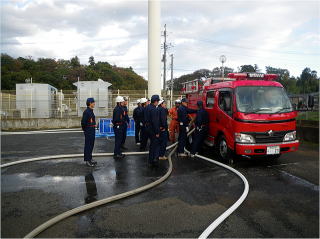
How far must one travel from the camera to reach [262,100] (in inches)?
256

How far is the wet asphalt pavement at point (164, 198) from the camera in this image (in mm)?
3475

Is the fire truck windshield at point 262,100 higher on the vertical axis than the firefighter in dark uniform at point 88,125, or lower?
higher

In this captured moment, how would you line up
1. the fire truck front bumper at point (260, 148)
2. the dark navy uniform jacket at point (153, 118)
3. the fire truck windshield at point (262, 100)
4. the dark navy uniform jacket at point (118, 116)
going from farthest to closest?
1. the dark navy uniform jacket at point (118, 116)
2. the dark navy uniform jacket at point (153, 118)
3. the fire truck windshield at point (262, 100)
4. the fire truck front bumper at point (260, 148)

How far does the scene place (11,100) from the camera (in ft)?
Result: 59.5

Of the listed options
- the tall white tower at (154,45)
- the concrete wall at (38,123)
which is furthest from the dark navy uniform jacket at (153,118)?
the concrete wall at (38,123)

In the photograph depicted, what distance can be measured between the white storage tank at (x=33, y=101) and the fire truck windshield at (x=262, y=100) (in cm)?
1491

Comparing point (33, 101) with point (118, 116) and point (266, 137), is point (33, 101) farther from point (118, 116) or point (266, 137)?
point (266, 137)

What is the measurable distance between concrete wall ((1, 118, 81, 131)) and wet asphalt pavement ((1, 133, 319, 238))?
1011cm

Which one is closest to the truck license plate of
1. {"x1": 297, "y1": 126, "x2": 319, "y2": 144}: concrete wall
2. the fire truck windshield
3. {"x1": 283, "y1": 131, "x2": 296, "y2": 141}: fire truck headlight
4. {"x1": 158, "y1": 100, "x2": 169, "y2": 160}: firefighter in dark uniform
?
{"x1": 283, "y1": 131, "x2": 296, "y2": 141}: fire truck headlight

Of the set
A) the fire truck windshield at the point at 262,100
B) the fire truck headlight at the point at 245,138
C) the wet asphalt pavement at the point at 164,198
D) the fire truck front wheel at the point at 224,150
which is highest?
the fire truck windshield at the point at 262,100

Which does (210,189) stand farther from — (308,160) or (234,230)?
(308,160)

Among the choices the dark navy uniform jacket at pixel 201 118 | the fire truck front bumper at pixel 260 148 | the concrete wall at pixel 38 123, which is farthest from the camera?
the concrete wall at pixel 38 123

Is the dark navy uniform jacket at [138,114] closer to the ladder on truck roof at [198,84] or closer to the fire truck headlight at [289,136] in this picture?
the ladder on truck roof at [198,84]

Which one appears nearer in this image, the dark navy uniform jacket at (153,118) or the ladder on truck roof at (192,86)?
the dark navy uniform jacket at (153,118)
